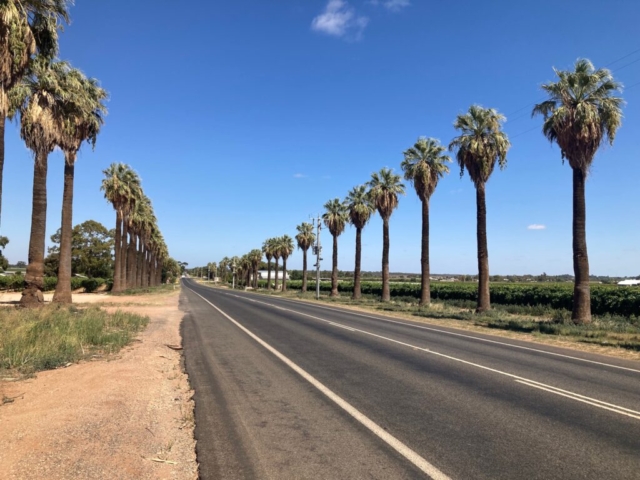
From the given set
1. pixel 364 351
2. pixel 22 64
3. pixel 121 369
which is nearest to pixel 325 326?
pixel 364 351

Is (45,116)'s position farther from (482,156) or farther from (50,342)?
(482,156)

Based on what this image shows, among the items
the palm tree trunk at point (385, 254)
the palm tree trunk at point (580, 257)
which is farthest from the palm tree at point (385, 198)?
the palm tree trunk at point (580, 257)

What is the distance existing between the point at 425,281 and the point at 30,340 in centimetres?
2880

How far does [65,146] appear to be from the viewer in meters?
24.0

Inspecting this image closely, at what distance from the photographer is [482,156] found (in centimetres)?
2781

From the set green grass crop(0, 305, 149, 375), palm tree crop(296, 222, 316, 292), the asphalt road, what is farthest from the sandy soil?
palm tree crop(296, 222, 316, 292)

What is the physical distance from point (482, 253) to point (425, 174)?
9247 mm

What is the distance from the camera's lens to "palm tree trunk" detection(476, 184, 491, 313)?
2798cm

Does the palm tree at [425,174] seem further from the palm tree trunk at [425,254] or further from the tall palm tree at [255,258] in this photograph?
the tall palm tree at [255,258]

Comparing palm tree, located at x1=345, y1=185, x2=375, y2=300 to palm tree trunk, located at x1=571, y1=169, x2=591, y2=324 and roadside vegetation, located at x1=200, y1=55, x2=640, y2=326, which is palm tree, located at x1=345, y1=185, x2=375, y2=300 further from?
palm tree trunk, located at x1=571, y1=169, x2=591, y2=324

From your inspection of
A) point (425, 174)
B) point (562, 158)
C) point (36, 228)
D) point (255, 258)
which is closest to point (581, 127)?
point (562, 158)

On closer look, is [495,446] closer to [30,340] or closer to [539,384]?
[539,384]

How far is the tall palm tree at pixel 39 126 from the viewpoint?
19.6 m

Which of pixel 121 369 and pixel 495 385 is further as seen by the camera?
pixel 121 369
